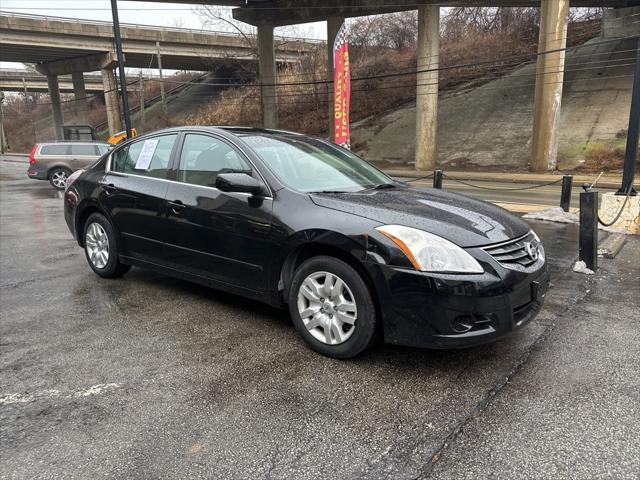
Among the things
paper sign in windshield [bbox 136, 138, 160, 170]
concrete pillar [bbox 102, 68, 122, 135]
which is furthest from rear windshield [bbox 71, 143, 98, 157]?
concrete pillar [bbox 102, 68, 122, 135]

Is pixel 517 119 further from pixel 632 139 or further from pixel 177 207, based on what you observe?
pixel 177 207

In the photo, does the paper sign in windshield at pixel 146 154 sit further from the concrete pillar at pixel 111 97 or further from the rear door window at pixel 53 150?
the concrete pillar at pixel 111 97

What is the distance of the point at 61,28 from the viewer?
3909cm

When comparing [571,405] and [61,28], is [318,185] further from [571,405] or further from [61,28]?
[61,28]

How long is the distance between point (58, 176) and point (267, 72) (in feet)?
61.2

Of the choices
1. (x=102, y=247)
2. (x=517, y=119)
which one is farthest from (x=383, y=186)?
(x=517, y=119)

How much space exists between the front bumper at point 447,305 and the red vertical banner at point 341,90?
46.3ft

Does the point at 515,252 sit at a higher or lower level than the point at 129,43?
lower

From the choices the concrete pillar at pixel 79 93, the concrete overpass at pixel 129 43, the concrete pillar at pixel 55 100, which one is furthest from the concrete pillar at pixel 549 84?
the concrete pillar at pixel 55 100

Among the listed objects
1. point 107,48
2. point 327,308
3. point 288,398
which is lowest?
point 288,398

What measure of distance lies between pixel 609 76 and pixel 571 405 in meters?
29.2

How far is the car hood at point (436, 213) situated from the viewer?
322cm

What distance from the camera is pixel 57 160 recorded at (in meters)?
17.5

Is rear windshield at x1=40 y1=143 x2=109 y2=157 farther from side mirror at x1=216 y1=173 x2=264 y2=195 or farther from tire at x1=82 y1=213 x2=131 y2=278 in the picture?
side mirror at x1=216 y1=173 x2=264 y2=195
